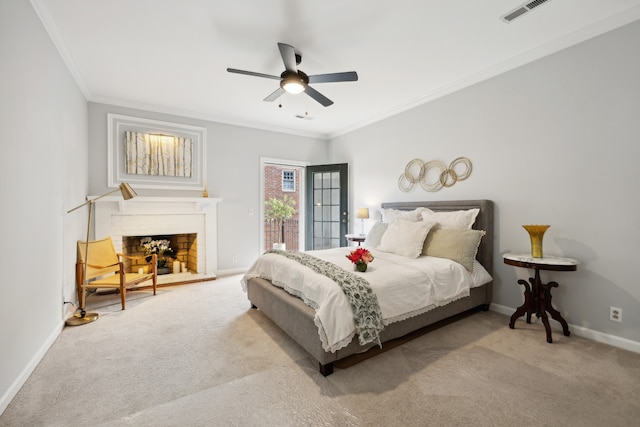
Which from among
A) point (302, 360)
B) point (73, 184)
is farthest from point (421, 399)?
point (73, 184)

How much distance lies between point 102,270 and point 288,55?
3397 mm

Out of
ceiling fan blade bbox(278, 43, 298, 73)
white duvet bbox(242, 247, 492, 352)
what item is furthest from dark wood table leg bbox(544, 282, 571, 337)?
ceiling fan blade bbox(278, 43, 298, 73)

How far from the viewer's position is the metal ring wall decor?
3693 millimetres

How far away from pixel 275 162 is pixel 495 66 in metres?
3.87

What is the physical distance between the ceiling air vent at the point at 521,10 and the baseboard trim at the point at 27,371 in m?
4.57

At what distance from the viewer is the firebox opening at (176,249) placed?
4.71 meters

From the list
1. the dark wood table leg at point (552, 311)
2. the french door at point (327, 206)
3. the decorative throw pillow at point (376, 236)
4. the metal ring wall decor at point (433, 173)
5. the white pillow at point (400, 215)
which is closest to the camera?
the dark wood table leg at point (552, 311)

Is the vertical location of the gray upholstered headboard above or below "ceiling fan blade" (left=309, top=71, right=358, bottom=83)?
below

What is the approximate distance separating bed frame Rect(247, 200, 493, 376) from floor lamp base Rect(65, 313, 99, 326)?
1671mm

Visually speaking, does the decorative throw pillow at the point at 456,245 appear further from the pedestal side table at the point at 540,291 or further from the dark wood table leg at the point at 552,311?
the dark wood table leg at the point at 552,311

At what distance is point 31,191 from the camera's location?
7.03 ft

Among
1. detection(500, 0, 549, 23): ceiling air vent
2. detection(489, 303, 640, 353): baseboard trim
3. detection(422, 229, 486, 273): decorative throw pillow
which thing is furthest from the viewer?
detection(422, 229, 486, 273): decorative throw pillow

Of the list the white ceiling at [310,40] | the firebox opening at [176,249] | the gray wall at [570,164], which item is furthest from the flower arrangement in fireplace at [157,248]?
the gray wall at [570,164]

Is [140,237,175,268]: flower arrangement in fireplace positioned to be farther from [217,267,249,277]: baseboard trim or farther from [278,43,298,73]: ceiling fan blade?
[278,43,298,73]: ceiling fan blade
